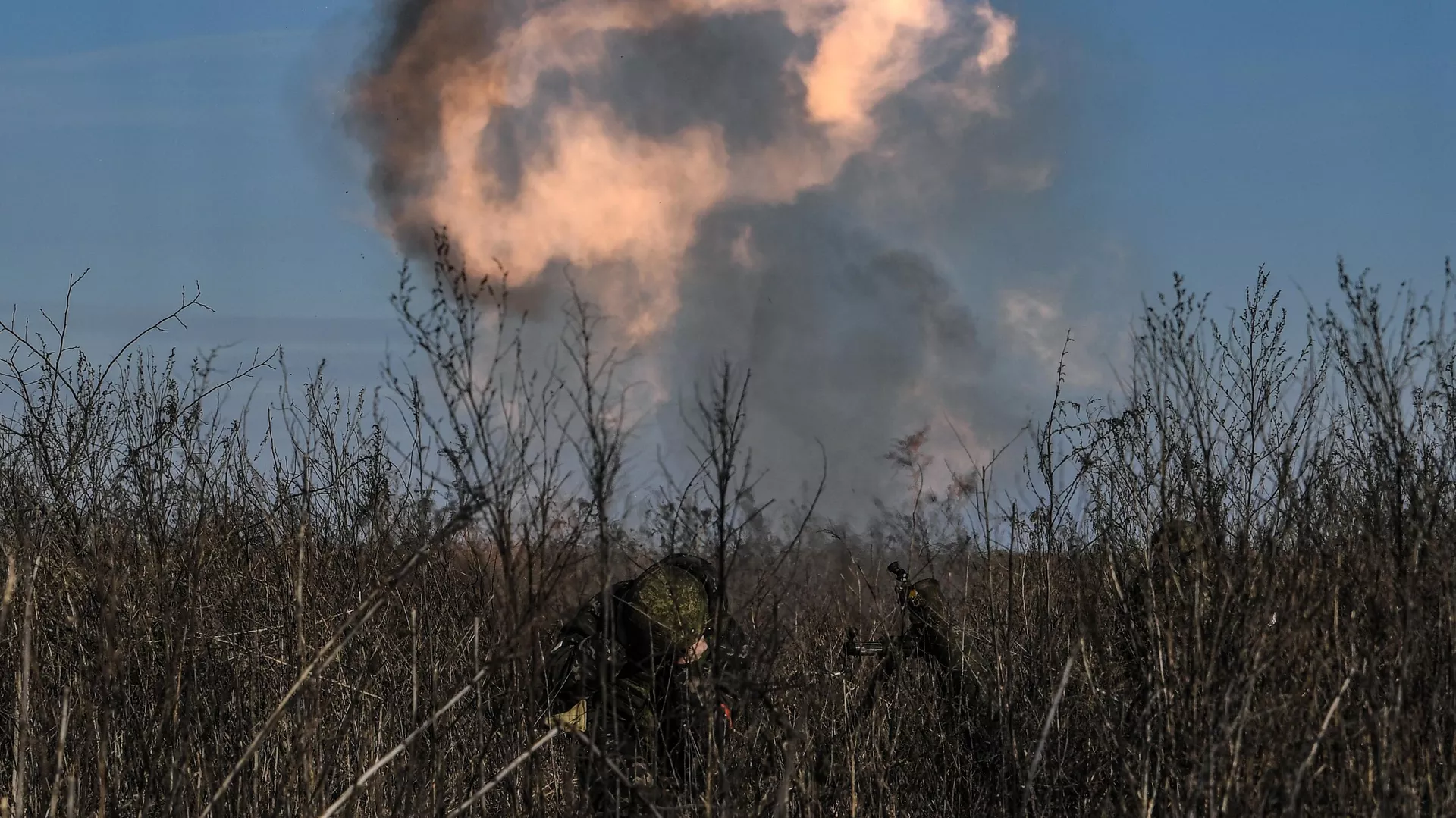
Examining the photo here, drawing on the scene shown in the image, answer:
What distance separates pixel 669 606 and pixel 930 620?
2.40 metres

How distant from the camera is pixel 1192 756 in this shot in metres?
3.82

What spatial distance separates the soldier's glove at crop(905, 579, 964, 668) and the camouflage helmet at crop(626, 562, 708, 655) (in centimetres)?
214

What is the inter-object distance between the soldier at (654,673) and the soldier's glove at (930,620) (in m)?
1.80

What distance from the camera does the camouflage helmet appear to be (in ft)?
15.6

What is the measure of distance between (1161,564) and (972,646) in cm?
147

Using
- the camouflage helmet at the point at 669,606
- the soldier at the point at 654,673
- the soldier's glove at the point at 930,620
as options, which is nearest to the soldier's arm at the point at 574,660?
the soldier at the point at 654,673

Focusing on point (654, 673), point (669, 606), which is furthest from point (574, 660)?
point (654, 673)

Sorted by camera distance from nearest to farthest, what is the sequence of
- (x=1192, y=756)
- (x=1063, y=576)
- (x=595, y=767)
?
(x=1192, y=756)
(x=595, y=767)
(x=1063, y=576)

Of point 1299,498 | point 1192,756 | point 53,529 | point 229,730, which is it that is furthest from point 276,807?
point 1299,498

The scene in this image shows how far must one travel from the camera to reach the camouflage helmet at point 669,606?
15.6ft

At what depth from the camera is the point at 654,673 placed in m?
4.19

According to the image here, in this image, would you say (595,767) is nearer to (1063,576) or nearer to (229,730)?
(229,730)

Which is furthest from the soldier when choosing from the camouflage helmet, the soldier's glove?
the soldier's glove

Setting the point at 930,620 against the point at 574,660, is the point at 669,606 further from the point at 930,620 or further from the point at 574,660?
the point at 930,620
